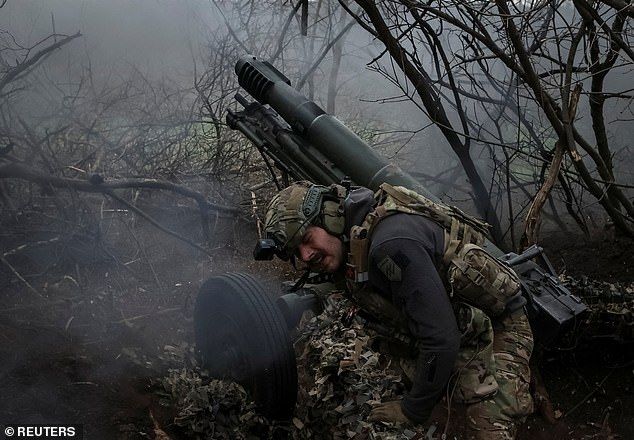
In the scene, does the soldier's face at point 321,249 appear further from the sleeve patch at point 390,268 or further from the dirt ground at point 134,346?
the dirt ground at point 134,346

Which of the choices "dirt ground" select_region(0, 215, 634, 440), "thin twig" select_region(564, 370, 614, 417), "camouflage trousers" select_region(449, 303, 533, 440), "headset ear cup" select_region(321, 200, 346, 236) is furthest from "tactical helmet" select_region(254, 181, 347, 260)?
"thin twig" select_region(564, 370, 614, 417)

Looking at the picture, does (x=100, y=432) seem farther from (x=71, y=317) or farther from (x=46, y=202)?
(x=46, y=202)

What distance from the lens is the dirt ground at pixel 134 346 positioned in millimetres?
3111

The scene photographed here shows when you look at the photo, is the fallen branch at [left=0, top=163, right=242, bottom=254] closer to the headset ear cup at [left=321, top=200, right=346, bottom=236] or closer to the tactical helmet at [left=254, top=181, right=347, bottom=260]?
the tactical helmet at [left=254, top=181, right=347, bottom=260]

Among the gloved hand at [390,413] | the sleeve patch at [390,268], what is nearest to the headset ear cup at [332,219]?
the sleeve patch at [390,268]

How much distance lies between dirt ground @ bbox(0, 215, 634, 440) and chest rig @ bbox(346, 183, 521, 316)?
1413mm

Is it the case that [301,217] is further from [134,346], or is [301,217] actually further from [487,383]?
[134,346]

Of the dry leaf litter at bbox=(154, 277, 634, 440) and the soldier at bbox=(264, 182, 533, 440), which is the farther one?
the dry leaf litter at bbox=(154, 277, 634, 440)

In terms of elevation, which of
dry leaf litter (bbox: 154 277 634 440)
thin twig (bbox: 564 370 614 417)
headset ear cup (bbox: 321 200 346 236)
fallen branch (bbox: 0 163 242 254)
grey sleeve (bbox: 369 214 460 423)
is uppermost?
fallen branch (bbox: 0 163 242 254)

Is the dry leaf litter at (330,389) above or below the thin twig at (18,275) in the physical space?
below

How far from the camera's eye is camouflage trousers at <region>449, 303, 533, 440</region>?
2734 mm

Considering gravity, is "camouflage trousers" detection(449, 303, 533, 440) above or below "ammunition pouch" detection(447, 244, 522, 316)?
below

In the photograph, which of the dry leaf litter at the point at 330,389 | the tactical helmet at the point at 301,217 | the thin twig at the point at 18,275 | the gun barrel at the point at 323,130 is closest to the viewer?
the tactical helmet at the point at 301,217

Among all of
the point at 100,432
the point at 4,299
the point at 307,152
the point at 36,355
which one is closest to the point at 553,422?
the point at 307,152
